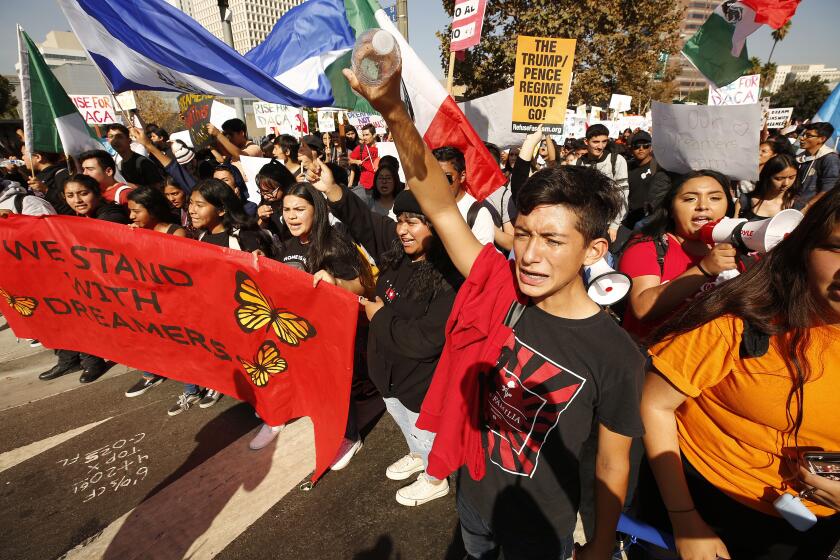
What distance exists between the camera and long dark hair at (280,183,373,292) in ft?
9.05

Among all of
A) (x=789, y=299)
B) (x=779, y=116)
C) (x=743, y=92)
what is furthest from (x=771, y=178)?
(x=779, y=116)

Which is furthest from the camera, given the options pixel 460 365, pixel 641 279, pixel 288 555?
pixel 288 555

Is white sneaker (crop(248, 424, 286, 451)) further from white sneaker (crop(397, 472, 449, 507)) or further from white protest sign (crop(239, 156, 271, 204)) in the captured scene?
white protest sign (crop(239, 156, 271, 204))

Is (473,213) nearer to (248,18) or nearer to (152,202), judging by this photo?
(152,202)

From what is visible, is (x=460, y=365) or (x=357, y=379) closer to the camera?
(x=460, y=365)

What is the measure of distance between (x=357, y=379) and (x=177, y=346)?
131 centimetres

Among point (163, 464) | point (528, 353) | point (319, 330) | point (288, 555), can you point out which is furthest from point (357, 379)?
point (528, 353)

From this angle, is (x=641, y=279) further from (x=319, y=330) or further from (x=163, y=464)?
(x=163, y=464)

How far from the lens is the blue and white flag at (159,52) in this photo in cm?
308

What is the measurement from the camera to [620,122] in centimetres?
1378

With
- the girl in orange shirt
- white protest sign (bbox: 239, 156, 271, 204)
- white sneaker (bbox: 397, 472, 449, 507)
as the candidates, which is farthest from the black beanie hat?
white protest sign (bbox: 239, 156, 271, 204)

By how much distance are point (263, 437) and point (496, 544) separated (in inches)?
82.7

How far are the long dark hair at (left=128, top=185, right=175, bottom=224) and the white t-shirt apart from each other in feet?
8.01

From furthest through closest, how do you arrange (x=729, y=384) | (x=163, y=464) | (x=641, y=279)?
(x=163, y=464), (x=641, y=279), (x=729, y=384)
